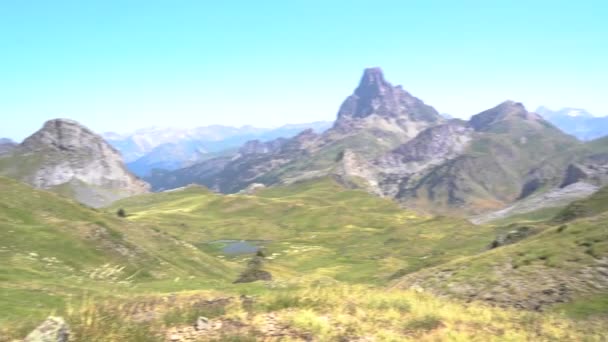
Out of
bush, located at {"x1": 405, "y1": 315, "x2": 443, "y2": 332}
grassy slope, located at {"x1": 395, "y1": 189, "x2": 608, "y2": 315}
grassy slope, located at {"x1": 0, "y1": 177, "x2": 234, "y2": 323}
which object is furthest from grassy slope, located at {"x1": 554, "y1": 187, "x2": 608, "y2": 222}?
bush, located at {"x1": 405, "y1": 315, "x2": 443, "y2": 332}

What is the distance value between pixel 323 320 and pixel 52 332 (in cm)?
855

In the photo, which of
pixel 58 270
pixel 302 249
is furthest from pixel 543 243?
pixel 302 249

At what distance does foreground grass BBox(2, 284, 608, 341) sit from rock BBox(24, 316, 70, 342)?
0.26m

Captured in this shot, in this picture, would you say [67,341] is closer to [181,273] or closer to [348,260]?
[181,273]

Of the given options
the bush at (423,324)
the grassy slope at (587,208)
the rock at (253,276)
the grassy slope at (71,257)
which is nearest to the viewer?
the bush at (423,324)

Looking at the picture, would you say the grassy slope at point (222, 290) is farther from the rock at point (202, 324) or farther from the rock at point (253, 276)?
the rock at point (253, 276)

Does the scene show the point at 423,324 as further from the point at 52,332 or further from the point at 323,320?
the point at 52,332

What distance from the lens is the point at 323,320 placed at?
1855cm

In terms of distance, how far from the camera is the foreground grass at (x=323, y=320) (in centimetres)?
1600

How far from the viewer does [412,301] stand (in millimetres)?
22094

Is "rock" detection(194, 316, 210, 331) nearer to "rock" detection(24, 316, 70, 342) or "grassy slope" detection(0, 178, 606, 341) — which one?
"grassy slope" detection(0, 178, 606, 341)

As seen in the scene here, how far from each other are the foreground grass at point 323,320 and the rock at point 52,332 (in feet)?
0.85

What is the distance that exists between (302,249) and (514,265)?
158374mm

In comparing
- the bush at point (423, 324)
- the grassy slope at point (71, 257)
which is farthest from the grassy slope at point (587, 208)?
the bush at point (423, 324)
